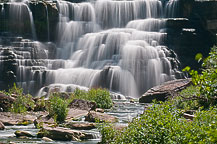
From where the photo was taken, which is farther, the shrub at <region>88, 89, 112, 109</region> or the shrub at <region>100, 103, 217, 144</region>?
the shrub at <region>88, 89, 112, 109</region>

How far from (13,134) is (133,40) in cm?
3043

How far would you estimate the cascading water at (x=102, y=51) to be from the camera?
127 feet

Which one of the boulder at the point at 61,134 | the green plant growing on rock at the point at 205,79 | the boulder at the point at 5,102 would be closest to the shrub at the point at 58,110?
the boulder at the point at 5,102

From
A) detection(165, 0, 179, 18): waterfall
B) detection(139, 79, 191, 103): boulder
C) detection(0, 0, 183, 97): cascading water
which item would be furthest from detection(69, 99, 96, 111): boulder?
detection(165, 0, 179, 18): waterfall

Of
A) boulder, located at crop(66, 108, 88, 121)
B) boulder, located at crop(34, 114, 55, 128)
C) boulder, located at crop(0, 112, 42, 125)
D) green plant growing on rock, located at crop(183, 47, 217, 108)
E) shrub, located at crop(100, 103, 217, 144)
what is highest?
green plant growing on rock, located at crop(183, 47, 217, 108)

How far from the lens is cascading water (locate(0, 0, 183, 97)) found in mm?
38688

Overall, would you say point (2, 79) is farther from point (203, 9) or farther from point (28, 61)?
point (203, 9)

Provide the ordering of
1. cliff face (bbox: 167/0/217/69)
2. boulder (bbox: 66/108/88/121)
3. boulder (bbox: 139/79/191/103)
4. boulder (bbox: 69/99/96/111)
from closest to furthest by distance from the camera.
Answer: boulder (bbox: 66/108/88/121) < boulder (bbox: 69/99/96/111) < boulder (bbox: 139/79/191/103) < cliff face (bbox: 167/0/217/69)

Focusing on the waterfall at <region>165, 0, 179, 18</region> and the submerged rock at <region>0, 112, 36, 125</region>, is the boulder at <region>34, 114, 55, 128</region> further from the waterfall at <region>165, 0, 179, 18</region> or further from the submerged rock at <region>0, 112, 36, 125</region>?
the waterfall at <region>165, 0, 179, 18</region>

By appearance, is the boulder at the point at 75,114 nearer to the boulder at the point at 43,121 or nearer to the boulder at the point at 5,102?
the boulder at the point at 43,121

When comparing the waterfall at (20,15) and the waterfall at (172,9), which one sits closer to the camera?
the waterfall at (20,15)

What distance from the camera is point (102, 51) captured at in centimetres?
4291

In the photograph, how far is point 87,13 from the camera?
51562 mm

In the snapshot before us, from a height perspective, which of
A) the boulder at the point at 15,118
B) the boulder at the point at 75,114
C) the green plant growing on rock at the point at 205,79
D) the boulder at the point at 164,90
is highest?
the green plant growing on rock at the point at 205,79
